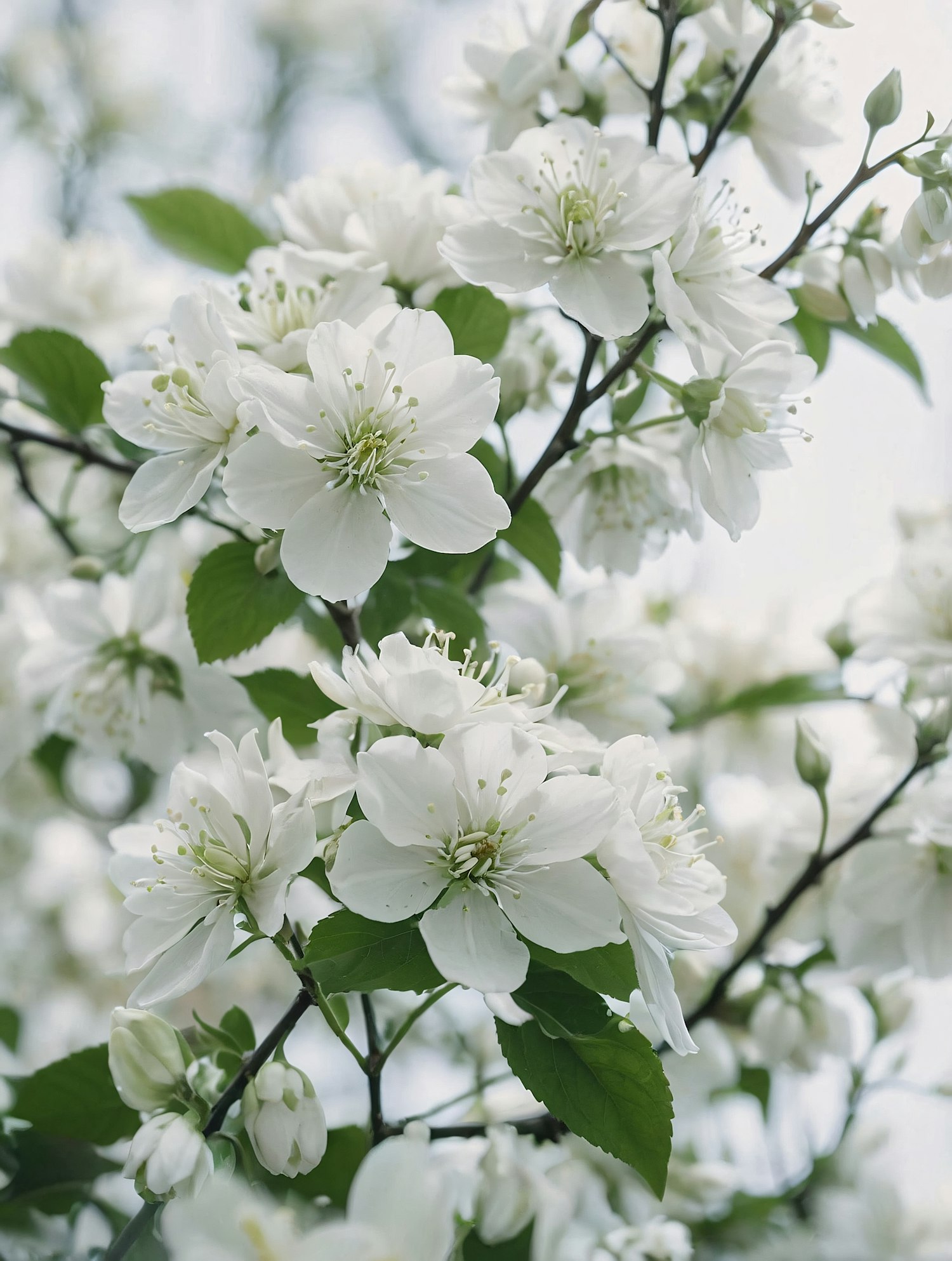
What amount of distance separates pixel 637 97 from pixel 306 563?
49 centimetres

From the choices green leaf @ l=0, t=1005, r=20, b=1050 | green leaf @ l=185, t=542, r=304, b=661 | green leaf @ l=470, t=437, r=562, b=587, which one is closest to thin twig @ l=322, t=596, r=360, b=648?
green leaf @ l=185, t=542, r=304, b=661

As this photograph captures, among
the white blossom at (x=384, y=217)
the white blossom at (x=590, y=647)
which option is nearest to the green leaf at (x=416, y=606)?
the white blossom at (x=590, y=647)

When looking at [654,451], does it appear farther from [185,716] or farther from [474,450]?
[185,716]

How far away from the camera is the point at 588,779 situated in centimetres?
53

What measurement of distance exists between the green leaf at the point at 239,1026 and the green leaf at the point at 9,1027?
16.1 inches

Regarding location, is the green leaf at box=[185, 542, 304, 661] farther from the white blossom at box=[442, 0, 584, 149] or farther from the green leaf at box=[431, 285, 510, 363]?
the white blossom at box=[442, 0, 584, 149]

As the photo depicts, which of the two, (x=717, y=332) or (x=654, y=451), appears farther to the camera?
(x=654, y=451)

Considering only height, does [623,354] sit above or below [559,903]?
above

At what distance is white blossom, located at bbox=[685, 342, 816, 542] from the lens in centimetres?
67

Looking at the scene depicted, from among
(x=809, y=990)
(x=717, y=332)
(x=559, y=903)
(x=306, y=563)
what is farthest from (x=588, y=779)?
(x=809, y=990)

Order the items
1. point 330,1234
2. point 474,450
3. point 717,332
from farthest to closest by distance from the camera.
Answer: point 474,450 → point 717,332 → point 330,1234

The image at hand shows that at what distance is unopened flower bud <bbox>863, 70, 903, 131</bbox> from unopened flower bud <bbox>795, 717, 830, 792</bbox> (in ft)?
1.39

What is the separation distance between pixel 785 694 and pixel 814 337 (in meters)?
0.33

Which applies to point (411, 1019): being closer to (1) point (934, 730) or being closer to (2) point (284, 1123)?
(2) point (284, 1123)
